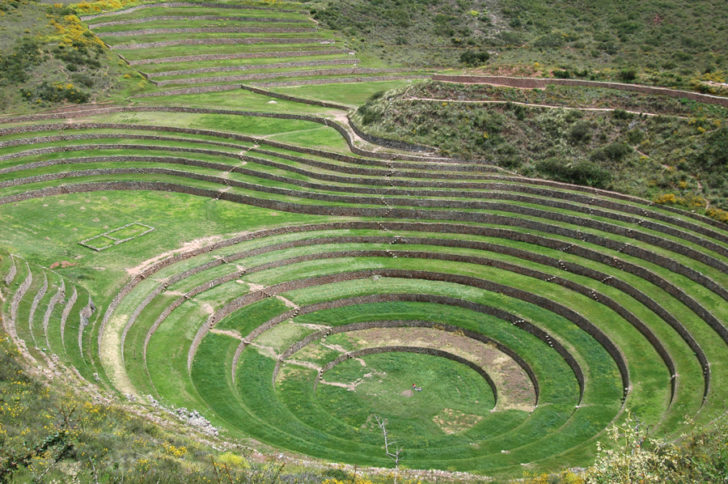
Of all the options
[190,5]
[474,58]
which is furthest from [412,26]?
[190,5]

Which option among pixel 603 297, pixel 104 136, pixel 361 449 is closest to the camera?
pixel 361 449

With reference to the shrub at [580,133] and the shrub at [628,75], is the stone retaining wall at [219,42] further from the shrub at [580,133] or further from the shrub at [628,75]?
the shrub at [580,133]

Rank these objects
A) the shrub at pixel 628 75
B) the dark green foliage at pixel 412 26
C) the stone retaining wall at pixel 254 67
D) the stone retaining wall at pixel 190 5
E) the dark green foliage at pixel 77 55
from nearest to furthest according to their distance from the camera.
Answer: the shrub at pixel 628 75
the dark green foliage at pixel 77 55
the stone retaining wall at pixel 254 67
the stone retaining wall at pixel 190 5
the dark green foliage at pixel 412 26

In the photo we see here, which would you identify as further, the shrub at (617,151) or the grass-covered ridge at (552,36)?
the grass-covered ridge at (552,36)

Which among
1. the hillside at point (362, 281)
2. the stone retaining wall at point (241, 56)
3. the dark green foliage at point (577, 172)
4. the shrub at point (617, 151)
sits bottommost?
the hillside at point (362, 281)

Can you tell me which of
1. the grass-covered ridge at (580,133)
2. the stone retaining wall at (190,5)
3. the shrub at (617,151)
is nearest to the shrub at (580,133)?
the grass-covered ridge at (580,133)

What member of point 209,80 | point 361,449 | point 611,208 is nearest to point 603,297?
point 611,208

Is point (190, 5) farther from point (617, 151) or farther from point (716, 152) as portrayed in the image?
point (716, 152)

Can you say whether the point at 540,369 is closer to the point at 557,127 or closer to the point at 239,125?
the point at 557,127
